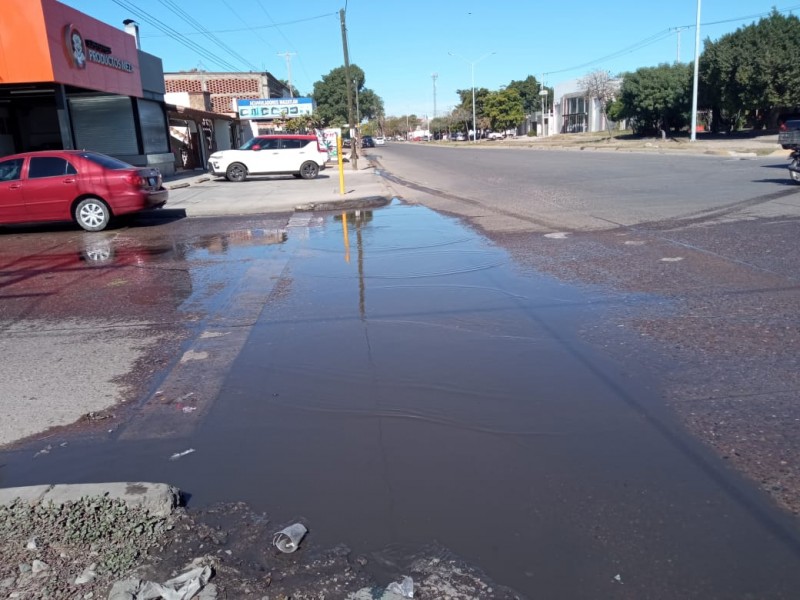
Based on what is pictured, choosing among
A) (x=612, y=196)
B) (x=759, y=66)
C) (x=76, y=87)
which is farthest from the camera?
(x=759, y=66)

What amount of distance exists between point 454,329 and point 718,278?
350 centimetres

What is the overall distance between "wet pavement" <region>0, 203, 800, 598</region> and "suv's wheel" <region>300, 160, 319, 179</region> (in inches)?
879

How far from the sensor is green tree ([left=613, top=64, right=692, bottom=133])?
62.1 metres

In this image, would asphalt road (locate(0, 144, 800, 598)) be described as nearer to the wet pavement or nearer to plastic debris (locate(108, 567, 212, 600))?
the wet pavement

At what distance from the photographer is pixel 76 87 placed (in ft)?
71.2

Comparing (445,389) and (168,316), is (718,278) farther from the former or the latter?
(168,316)

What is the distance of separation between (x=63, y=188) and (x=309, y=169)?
1564 centimetres

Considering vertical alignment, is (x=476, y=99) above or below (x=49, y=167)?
above

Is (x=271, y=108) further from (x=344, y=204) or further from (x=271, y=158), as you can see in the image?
(x=344, y=204)

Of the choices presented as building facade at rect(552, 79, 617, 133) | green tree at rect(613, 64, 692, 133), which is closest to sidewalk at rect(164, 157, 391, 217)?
green tree at rect(613, 64, 692, 133)

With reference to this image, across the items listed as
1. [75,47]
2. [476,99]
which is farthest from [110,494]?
[476,99]

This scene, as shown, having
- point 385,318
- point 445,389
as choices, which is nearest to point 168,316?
point 385,318

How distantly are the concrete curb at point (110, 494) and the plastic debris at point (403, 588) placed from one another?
4.13 ft

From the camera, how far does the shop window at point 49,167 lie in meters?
14.3
